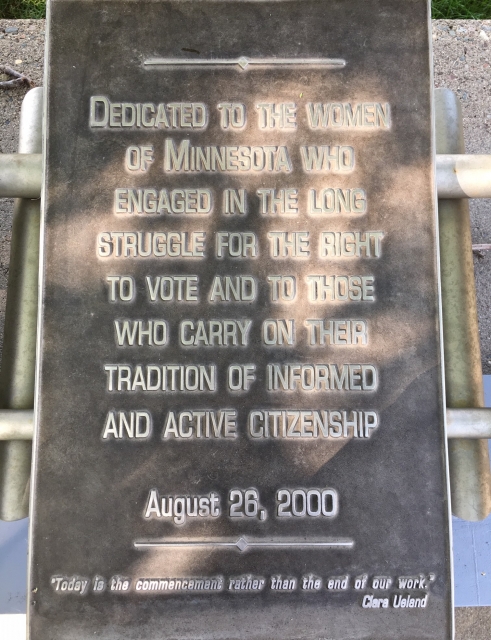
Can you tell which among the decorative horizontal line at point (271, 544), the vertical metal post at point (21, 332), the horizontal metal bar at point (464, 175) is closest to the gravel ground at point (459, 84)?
the vertical metal post at point (21, 332)

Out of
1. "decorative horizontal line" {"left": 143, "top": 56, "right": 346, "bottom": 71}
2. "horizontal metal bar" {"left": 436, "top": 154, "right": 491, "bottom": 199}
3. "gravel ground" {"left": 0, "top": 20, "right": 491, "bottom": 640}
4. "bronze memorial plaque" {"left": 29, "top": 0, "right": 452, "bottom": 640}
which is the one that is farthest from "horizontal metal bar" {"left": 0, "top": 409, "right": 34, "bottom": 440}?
"horizontal metal bar" {"left": 436, "top": 154, "right": 491, "bottom": 199}

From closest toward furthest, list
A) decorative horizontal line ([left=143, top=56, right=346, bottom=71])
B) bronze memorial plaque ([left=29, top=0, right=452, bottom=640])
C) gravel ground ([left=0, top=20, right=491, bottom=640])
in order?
bronze memorial plaque ([left=29, top=0, right=452, bottom=640]) < decorative horizontal line ([left=143, top=56, right=346, bottom=71]) < gravel ground ([left=0, top=20, right=491, bottom=640])

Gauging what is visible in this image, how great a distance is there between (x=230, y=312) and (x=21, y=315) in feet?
2.97

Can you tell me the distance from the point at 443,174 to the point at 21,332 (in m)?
1.85

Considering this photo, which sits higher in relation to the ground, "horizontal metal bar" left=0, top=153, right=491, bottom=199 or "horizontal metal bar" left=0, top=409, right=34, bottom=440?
"horizontal metal bar" left=0, top=153, right=491, bottom=199

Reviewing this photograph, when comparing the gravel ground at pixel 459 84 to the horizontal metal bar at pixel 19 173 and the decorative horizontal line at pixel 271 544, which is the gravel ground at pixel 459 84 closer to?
the horizontal metal bar at pixel 19 173

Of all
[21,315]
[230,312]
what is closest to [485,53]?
[230,312]

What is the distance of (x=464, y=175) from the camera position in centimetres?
227

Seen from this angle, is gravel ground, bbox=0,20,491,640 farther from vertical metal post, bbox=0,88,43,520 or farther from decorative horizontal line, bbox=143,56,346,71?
decorative horizontal line, bbox=143,56,346,71

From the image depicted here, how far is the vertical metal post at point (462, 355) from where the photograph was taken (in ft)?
7.63

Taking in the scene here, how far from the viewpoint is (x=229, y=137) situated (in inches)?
88.1

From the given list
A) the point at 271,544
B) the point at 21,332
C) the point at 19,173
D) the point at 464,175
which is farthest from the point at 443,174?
the point at 21,332

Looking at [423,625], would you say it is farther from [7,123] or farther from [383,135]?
[7,123]

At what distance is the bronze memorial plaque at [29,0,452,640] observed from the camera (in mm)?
2117
